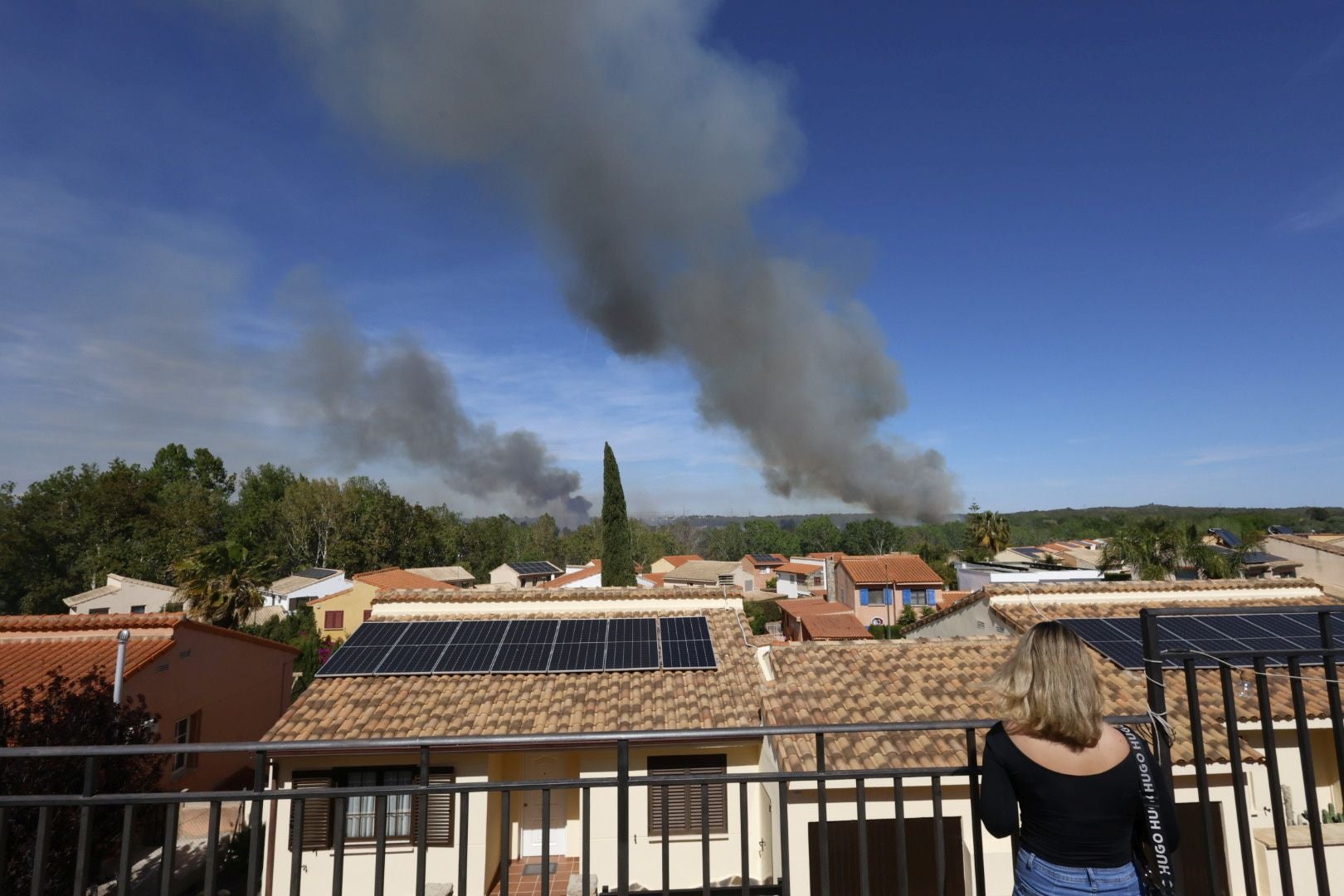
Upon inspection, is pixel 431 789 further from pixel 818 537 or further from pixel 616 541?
pixel 818 537

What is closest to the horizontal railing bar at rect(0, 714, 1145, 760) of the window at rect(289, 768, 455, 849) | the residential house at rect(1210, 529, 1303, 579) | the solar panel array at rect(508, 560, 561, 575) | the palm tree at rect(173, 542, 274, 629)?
the window at rect(289, 768, 455, 849)

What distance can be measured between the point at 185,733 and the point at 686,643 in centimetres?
1123

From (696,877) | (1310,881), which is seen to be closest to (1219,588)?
(1310,881)

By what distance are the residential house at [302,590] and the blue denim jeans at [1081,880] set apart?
161 ft

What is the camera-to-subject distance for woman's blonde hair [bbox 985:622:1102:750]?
2.19 m

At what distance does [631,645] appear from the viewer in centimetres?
1292

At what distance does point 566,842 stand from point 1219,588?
598 inches

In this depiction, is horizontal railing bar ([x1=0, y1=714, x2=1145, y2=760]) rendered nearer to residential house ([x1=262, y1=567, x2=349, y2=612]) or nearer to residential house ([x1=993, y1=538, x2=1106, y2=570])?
residential house ([x1=262, y1=567, x2=349, y2=612])

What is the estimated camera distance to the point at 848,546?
105438 millimetres

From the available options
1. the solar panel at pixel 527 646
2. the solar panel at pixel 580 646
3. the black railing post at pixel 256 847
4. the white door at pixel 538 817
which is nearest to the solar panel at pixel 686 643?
the solar panel at pixel 580 646

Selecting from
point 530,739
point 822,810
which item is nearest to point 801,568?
point 822,810

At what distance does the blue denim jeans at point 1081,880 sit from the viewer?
224 centimetres

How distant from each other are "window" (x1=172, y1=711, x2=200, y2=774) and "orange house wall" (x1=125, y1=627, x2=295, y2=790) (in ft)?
0.36

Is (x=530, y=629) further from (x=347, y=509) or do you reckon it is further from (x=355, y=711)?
Answer: (x=347, y=509)
